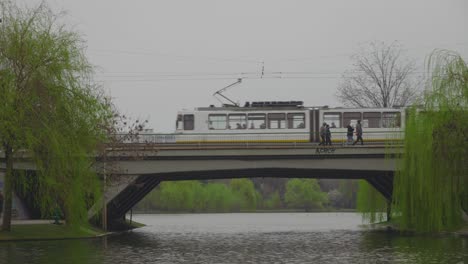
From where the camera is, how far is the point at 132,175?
5881 cm

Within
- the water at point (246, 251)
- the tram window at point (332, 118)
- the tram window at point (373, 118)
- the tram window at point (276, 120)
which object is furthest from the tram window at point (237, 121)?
the water at point (246, 251)

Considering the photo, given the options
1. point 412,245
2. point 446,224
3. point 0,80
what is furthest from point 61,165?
point 446,224

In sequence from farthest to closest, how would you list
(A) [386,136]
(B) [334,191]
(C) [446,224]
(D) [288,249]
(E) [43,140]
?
(B) [334,191], (A) [386,136], (C) [446,224], (E) [43,140], (D) [288,249]

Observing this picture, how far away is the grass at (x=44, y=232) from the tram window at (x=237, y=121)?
506 inches

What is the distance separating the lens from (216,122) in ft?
202

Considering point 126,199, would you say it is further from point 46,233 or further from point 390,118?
point 390,118

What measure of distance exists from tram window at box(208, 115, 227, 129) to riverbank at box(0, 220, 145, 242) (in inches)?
451

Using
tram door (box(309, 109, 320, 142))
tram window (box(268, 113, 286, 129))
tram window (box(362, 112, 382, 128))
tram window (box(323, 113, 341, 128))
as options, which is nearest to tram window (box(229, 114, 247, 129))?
tram window (box(268, 113, 286, 129))

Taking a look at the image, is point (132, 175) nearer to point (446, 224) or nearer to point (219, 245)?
point (219, 245)

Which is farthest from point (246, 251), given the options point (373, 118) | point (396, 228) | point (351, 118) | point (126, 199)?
point (126, 199)

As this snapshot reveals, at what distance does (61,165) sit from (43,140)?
6.01 feet

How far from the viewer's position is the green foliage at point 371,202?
68169mm

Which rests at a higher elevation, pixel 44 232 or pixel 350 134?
pixel 350 134

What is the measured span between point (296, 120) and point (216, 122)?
5942 mm
